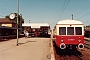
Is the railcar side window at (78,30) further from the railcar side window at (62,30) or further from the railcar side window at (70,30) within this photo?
the railcar side window at (62,30)

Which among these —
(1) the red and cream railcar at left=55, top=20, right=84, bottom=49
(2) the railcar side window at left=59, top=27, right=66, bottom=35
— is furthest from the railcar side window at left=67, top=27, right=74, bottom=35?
(2) the railcar side window at left=59, top=27, right=66, bottom=35

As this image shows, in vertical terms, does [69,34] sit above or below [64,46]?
above

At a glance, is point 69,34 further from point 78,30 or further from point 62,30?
point 78,30

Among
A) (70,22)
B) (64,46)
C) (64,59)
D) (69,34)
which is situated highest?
(70,22)

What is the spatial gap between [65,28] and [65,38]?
2.83 ft

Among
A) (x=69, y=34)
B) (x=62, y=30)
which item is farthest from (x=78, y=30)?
(x=62, y=30)

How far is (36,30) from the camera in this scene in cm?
4281

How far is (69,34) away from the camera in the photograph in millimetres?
13000

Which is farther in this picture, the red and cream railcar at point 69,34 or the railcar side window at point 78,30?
the railcar side window at point 78,30

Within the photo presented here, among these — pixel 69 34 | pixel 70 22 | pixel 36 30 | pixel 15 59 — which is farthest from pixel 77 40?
pixel 36 30

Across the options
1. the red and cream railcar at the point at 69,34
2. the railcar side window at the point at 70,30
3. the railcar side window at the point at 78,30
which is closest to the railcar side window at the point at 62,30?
the red and cream railcar at the point at 69,34

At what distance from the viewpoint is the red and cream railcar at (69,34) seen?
12.8 m

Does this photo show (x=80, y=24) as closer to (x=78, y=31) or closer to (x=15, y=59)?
(x=78, y=31)

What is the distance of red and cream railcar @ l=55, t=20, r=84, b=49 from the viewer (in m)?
12.8
